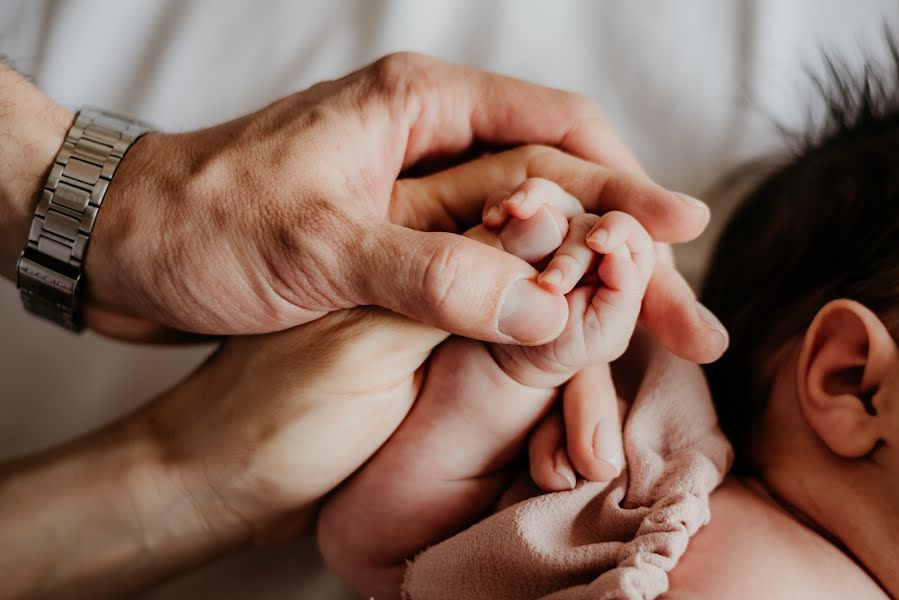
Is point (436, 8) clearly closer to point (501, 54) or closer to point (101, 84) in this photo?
point (501, 54)

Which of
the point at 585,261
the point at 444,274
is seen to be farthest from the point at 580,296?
the point at 444,274

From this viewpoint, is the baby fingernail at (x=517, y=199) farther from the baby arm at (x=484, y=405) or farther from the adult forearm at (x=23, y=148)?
the adult forearm at (x=23, y=148)

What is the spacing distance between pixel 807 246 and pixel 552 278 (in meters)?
0.47

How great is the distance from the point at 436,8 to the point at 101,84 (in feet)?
1.81

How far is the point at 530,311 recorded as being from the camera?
0.66 meters

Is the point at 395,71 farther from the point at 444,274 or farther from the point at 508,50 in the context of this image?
the point at 508,50

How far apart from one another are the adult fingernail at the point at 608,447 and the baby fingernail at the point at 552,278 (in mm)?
197

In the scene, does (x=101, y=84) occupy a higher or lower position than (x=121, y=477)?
higher

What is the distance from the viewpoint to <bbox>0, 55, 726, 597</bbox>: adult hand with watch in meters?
0.69

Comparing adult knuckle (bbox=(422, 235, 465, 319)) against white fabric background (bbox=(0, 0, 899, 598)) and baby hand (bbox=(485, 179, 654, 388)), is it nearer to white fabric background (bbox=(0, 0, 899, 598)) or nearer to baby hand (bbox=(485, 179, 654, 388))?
baby hand (bbox=(485, 179, 654, 388))

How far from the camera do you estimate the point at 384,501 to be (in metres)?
0.83

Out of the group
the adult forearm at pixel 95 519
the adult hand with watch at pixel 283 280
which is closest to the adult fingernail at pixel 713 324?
the adult hand with watch at pixel 283 280

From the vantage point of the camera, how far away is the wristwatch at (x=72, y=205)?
79cm

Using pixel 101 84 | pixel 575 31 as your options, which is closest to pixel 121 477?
pixel 101 84
